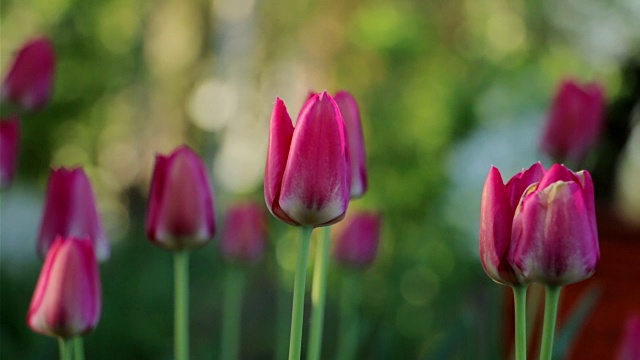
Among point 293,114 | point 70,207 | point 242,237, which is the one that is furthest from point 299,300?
point 293,114

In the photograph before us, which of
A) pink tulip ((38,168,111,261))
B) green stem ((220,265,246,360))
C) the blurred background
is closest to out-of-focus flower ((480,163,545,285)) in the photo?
pink tulip ((38,168,111,261))

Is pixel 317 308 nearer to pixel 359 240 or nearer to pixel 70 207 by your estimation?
pixel 70 207

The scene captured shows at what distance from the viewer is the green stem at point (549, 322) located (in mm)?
342

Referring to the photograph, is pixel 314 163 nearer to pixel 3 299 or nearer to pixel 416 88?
pixel 3 299

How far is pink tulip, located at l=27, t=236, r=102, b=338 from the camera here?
0.42m

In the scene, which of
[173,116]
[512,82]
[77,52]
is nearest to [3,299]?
[512,82]

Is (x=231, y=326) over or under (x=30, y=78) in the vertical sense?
under

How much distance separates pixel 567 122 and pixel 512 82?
1128 millimetres

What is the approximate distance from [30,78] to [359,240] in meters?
0.36

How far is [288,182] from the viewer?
0.36m

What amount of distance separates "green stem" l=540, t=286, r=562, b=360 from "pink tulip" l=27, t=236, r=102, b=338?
0.74 ft

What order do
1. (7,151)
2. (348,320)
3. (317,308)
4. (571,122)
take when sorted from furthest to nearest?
(348,320), (571,122), (7,151), (317,308)

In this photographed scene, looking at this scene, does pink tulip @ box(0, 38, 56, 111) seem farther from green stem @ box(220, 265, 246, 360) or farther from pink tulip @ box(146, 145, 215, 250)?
pink tulip @ box(146, 145, 215, 250)

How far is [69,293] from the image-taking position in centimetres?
43
